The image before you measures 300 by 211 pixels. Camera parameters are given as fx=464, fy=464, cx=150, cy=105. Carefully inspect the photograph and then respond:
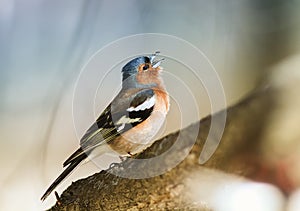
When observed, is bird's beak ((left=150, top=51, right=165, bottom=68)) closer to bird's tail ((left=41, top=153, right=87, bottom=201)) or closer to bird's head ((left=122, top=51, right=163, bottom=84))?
bird's head ((left=122, top=51, right=163, bottom=84))

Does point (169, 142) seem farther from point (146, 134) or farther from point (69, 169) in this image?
point (69, 169)

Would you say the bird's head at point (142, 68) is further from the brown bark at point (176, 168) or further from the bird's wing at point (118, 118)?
the brown bark at point (176, 168)

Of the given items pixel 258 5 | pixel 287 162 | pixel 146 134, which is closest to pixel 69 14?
pixel 146 134

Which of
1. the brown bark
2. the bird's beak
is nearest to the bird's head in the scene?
the bird's beak

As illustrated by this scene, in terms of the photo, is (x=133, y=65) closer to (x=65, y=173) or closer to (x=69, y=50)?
(x=69, y=50)

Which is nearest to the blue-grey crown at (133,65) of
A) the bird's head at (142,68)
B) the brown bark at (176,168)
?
the bird's head at (142,68)

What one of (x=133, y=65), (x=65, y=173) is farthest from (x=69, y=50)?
(x=65, y=173)

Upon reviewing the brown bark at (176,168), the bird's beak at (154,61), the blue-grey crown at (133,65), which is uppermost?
the blue-grey crown at (133,65)
